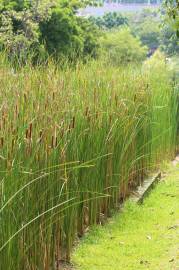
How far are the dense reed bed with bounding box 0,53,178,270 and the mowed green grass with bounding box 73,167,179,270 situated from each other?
Result: 0.54 feet

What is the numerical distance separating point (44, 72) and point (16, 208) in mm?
2200

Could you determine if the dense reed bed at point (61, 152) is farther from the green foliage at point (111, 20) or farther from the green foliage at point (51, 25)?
the green foliage at point (111, 20)

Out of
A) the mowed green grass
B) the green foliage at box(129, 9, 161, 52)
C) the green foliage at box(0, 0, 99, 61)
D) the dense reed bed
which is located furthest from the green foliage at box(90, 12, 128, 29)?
the mowed green grass

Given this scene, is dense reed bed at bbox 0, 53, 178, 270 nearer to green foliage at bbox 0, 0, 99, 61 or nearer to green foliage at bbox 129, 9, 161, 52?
green foliage at bbox 0, 0, 99, 61

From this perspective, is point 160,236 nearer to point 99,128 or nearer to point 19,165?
point 99,128

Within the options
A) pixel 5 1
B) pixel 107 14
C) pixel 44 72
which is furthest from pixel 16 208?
pixel 107 14

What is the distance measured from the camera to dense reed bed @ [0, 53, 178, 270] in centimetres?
372

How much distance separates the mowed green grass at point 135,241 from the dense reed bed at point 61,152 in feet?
0.54

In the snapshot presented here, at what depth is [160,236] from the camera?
5.98 meters

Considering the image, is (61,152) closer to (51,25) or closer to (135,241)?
(135,241)

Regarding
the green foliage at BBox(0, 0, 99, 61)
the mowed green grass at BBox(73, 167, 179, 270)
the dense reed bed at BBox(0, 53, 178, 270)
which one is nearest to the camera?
the dense reed bed at BBox(0, 53, 178, 270)

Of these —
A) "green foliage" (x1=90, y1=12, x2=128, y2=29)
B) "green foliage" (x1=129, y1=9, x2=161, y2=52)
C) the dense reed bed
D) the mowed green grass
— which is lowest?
"green foliage" (x1=129, y1=9, x2=161, y2=52)

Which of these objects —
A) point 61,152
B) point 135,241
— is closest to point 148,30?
point 135,241

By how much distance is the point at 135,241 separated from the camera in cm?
580
